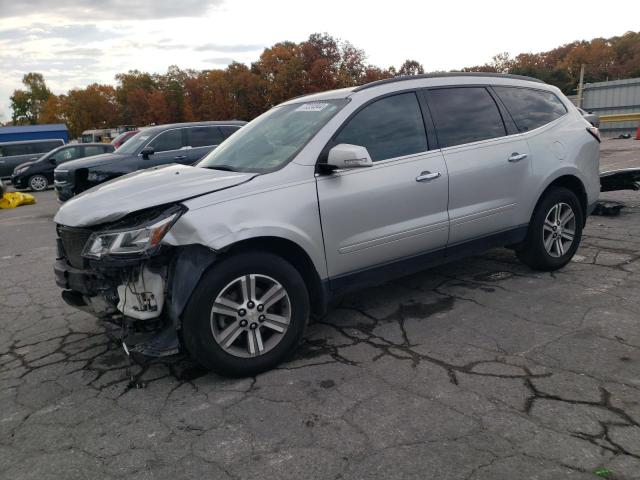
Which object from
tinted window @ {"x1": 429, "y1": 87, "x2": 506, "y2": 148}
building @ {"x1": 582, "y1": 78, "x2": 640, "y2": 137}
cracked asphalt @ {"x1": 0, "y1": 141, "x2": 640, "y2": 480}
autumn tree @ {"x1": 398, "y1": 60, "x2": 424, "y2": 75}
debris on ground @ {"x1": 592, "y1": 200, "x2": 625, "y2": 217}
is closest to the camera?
cracked asphalt @ {"x1": 0, "y1": 141, "x2": 640, "y2": 480}

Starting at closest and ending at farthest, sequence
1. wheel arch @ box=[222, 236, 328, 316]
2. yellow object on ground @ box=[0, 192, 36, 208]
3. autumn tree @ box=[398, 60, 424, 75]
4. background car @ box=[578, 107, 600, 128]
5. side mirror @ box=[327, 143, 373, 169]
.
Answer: wheel arch @ box=[222, 236, 328, 316], side mirror @ box=[327, 143, 373, 169], background car @ box=[578, 107, 600, 128], yellow object on ground @ box=[0, 192, 36, 208], autumn tree @ box=[398, 60, 424, 75]

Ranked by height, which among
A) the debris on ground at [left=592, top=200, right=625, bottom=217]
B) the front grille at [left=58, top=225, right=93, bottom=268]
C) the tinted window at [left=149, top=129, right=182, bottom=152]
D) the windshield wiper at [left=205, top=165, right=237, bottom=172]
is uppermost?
the tinted window at [left=149, top=129, right=182, bottom=152]

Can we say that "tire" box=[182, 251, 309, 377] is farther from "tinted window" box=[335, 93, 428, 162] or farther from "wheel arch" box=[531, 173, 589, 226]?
"wheel arch" box=[531, 173, 589, 226]

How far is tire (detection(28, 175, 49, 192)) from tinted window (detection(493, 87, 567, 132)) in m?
17.6

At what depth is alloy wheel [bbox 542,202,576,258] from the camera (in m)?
4.90

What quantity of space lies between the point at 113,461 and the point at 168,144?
861 cm

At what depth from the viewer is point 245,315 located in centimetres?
326

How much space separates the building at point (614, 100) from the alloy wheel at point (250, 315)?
84.1 ft

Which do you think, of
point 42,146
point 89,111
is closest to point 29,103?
point 89,111

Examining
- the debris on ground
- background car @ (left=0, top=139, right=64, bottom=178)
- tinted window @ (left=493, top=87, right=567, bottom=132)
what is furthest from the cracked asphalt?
background car @ (left=0, top=139, right=64, bottom=178)

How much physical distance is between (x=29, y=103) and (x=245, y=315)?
135 m

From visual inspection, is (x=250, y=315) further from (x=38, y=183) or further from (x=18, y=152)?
(x=18, y=152)

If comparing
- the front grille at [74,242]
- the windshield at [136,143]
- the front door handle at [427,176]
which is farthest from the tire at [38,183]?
the front door handle at [427,176]

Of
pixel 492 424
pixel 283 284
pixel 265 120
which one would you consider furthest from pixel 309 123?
pixel 492 424
